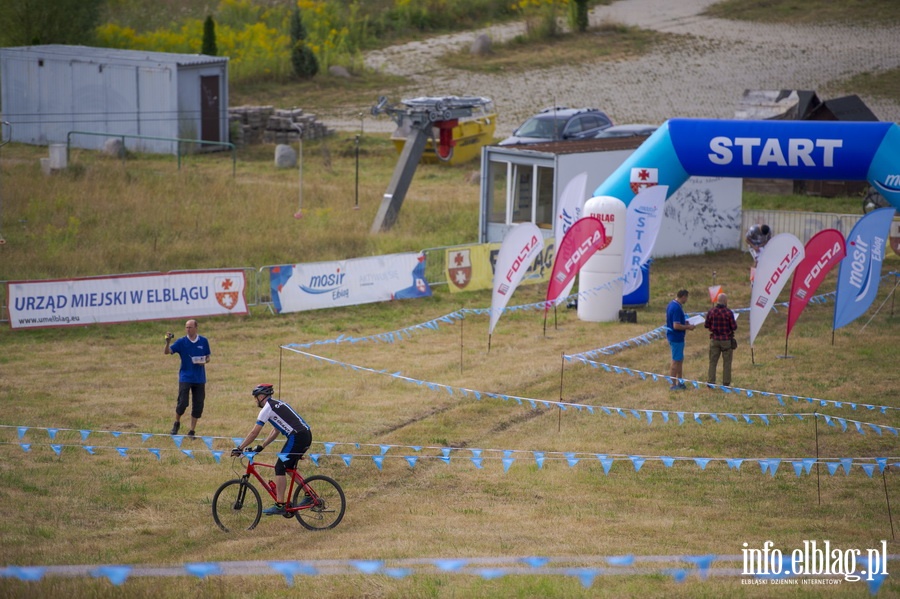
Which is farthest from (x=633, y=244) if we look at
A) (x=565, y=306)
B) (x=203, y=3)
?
(x=203, y=3)

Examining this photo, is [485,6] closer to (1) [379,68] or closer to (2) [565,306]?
(1) [379,68]

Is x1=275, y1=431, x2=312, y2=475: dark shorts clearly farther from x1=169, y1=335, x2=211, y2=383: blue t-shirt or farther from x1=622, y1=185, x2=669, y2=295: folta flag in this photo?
x1=622, y1=185, x2=669, y2=295: folta flag

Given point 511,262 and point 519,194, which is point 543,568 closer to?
point 511,262

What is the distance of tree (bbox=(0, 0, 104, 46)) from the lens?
144 feet

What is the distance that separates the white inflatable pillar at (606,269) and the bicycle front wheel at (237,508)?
11.2 meters

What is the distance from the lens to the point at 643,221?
2198 centimetres

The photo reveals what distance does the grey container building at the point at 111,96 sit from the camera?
37.2 meters

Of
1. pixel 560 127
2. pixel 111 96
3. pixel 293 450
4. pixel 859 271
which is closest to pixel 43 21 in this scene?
pixel 111 96

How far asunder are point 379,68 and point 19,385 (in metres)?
37.4

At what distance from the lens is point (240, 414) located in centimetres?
1592

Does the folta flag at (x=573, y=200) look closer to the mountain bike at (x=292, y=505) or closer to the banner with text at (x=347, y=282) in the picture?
the banner with text at (x=347, y=282)

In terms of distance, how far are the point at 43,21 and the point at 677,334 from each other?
36.0m

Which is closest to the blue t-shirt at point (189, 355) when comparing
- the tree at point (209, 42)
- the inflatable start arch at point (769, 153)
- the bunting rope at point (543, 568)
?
the bunting rope at point (543, 568)

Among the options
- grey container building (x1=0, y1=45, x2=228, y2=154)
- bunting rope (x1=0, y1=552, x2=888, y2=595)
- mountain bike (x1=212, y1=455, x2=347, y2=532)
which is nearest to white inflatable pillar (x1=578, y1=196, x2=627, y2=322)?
mountain bike (x1=212, y1=455, x2=347, y2=532)
